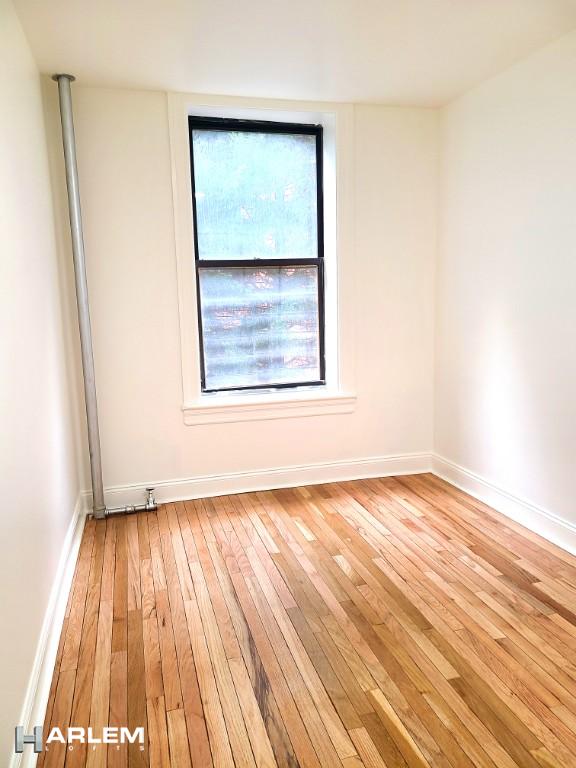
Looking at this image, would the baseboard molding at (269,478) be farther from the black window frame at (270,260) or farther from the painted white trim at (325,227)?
the black window frame at (270,260)

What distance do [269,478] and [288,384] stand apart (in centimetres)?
66

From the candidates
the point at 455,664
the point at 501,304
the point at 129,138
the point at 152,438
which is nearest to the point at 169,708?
the point at 455,664

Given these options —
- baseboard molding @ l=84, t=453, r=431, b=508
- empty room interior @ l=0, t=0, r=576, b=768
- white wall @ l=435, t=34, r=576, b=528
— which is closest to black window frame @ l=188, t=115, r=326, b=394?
empty room interior @ l=0, t=0, r=576, b=768

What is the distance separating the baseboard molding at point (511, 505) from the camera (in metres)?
2.92

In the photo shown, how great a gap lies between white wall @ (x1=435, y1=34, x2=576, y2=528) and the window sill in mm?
792

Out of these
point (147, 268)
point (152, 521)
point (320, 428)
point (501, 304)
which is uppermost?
point (147, 268)

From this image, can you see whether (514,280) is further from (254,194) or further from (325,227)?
(254,194)

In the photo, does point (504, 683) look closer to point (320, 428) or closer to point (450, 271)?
point (320, 428)

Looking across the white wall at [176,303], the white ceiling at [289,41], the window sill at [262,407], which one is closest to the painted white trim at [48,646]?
the white wall at [176,303]

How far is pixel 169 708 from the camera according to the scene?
1.88 metres

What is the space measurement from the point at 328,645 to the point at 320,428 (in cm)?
191

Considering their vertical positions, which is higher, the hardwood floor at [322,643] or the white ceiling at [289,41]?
the white ceiling at [289,41]

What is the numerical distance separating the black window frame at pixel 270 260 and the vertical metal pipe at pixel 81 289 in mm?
725

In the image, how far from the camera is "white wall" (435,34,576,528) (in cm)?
283
